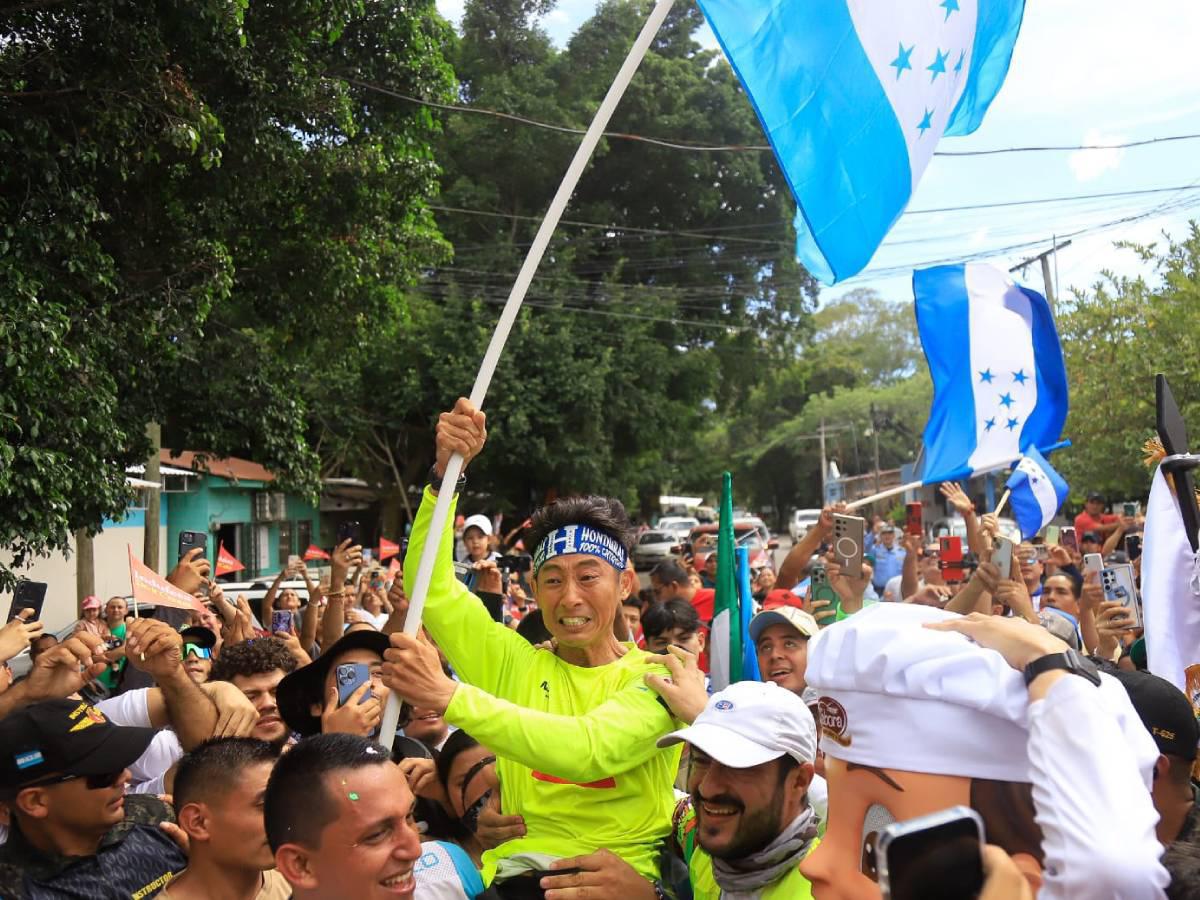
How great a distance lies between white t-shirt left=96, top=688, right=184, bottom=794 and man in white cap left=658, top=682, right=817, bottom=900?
2.18 metres

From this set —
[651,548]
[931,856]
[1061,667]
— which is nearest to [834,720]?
[1061,667]

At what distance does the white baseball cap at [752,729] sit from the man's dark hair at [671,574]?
5.59 meters

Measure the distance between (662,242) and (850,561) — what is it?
23868 millimetres

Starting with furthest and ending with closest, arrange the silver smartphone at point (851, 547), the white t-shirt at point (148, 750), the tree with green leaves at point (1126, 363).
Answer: the tree with green leaves at point (1126, 363), the silver smartphone at point (851, 547), the white t-shirt at point (148, 750)

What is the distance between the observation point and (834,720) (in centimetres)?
160

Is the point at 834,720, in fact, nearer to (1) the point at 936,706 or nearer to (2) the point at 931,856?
(1) the point at 936,706

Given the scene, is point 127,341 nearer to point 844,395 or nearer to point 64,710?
Result: point 64,710

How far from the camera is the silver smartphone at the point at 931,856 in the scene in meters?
1.08

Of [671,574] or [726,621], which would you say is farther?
[671,574]

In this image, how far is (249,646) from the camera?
14.9 ft

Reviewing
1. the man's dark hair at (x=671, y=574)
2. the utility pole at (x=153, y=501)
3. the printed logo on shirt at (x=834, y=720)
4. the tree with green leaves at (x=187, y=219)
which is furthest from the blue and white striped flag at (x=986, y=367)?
the utility pole at (x=153, y=501)

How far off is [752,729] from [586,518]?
100cm

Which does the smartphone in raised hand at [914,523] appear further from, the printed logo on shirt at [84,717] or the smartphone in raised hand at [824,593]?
the printed logo on shirt at [84,717]

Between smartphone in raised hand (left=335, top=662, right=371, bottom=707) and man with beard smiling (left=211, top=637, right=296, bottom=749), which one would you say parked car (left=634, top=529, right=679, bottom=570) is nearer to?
man with beard smiling (left=211, top=637, right=296, bottom=749)
